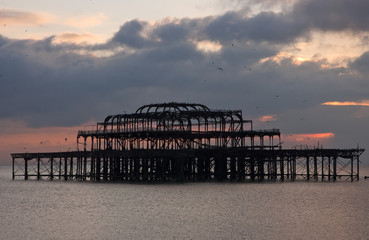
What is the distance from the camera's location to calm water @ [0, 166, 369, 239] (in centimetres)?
4633

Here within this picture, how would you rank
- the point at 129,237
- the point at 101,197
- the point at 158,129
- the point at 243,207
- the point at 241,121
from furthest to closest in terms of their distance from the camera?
the point at 241,121 → the point at 158,129 → the point at 101,197 → the point at 243,207 → the point at 129,237

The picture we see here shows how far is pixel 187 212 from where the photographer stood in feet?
191

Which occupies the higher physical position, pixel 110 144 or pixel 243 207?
pixel 110 144

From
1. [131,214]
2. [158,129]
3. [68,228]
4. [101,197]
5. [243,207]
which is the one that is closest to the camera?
[68,228]

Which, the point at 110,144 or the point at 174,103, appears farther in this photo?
the point at 110,144

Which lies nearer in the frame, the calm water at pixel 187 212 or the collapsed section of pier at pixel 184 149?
the calm water at pixel 187 212

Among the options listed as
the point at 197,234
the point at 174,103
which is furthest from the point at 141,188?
the point at 197,234

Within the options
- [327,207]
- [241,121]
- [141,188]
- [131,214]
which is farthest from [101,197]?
[241,121]

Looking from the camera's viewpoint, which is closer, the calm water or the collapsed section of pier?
the calm water

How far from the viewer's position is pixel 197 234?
4556cm

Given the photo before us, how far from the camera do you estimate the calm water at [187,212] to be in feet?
152

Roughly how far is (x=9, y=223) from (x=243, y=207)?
24.5 meters

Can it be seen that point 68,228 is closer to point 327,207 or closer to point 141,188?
point 327,207

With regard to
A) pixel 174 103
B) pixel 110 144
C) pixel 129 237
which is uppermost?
pixel 174 103
